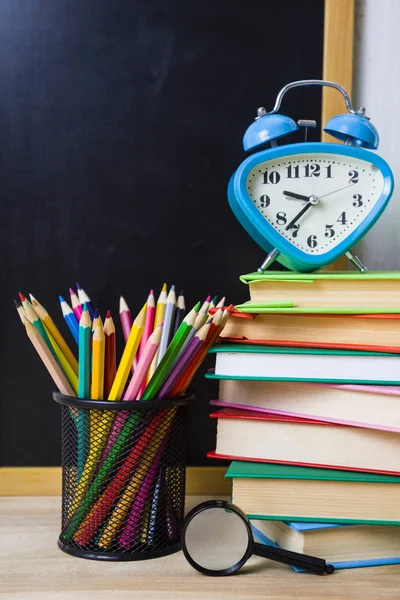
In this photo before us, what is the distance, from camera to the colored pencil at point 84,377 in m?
0.68

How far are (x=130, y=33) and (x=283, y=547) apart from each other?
A: 70 cm

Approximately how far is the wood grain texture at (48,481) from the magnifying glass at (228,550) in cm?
22

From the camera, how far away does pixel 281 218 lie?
2.53ft

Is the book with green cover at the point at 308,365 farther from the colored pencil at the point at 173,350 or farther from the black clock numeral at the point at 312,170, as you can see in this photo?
the black clock numeral at the point at 312,170

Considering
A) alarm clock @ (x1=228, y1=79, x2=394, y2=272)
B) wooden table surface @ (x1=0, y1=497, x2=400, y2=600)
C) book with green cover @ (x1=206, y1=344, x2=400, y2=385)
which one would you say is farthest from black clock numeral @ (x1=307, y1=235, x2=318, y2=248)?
wooden table surface @ (x1=0, y1=497, x2=400, y2=600)

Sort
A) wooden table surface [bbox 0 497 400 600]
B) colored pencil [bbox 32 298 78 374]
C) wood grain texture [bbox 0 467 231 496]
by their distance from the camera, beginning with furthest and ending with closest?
wood grain texture [bbox 0 467 231 496] < colored pencil [bbox 32 298 78 374] < wooden table surface [bbox 0 497 400 600]

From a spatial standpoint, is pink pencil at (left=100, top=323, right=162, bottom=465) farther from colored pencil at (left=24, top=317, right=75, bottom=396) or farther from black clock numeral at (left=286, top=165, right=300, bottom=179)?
black clock numeral at (left=286, top=165, right=300, bottom=179)

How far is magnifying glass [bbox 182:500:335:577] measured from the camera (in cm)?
65

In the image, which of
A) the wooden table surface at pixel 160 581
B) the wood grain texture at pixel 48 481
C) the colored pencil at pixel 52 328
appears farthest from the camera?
the wood grain texture at pixel 48 481

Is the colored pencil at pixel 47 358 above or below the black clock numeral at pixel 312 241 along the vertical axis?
below

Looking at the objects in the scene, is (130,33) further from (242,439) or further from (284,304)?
(242,439)

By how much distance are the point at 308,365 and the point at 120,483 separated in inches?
8.9

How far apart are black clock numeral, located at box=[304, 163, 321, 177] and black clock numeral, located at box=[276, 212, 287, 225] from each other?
0.17 feet

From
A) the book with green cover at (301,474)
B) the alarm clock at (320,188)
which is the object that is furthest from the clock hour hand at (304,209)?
the book with green cover at (301,474)
